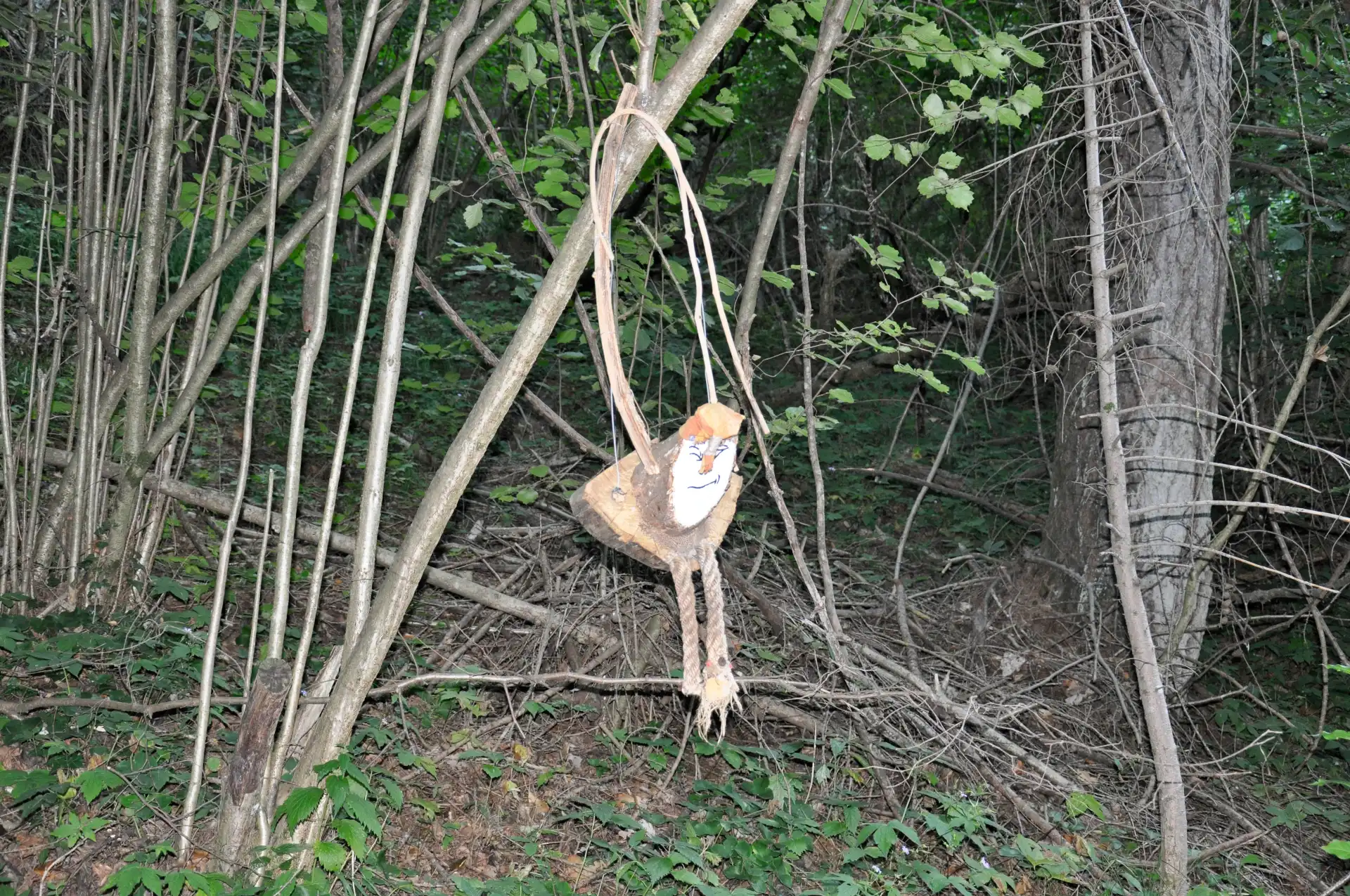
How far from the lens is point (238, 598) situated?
4.24 m

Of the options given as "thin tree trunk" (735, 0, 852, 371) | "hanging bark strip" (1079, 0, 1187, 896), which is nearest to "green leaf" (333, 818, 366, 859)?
"thin tree trunk" (735, 0, 852, 371)

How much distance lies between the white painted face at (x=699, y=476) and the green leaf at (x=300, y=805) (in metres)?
1.38

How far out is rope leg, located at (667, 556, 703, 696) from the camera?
195 centimetres

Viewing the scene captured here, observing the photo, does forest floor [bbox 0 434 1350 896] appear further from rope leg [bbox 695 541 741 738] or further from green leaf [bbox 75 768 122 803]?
rope leg [bbox 695 541 741 738]

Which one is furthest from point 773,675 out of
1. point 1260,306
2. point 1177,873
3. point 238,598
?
point 1260,306

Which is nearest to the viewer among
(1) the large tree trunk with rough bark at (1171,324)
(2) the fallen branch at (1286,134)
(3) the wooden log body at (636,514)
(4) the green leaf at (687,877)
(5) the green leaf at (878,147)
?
(3) the wooden log body at (636,514)

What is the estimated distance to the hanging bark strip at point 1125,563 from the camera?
3.35 metres

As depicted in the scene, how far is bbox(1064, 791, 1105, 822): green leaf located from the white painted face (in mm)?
2494

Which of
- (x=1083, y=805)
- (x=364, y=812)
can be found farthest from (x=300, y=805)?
(x=1083, y=805)

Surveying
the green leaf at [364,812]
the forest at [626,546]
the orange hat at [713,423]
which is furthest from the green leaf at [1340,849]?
the green leaf at [364,812]

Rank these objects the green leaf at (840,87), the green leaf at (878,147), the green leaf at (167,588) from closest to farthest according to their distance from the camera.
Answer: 1. the green leaf at (878,147)
2. the green leaf at (840,87)
3. the green leaf at (167,588)

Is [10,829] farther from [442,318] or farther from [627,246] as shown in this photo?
[442,318]

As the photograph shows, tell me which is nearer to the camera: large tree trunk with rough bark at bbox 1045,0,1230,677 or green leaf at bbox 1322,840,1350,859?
green leaf at bbox 1322,840,1350,859

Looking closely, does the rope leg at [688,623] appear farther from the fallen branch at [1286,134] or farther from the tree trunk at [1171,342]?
the fallen branch at [1286,134]
